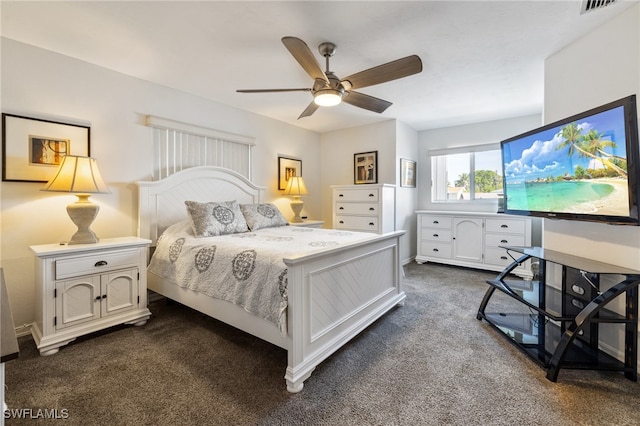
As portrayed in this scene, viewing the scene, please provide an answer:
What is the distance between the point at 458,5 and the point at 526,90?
198 cm

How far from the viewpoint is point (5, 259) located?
2.21 m

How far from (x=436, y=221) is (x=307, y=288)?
3.45m

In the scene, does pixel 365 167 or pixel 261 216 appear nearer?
pixel 261 216

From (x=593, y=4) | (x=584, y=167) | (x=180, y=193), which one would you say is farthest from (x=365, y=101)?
(x=180, y=193)

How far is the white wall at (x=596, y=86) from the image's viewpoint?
1829mm

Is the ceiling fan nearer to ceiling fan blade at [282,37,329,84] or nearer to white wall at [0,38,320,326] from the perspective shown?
ceiling fan blade at [282,37,329,84]

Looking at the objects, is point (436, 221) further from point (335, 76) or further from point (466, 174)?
point (335, 76)

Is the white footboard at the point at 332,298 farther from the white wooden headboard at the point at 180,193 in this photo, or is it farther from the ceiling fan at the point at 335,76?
the white wooden headboard at the point at 180,193

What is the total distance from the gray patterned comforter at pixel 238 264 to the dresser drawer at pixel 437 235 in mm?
2331

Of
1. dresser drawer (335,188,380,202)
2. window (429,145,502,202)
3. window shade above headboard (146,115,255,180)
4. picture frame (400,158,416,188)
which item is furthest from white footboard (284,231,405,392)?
window (429,145,502,202)

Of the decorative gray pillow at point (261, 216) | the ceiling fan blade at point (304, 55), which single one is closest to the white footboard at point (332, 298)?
the ceiling fan blade at point (304, 55)

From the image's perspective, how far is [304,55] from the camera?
Result: 185cm

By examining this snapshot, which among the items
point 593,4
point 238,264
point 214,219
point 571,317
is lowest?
point 571,317

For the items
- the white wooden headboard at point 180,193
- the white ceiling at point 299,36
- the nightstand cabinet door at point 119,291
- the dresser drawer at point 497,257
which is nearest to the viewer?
the white ceiling at point 299,36
